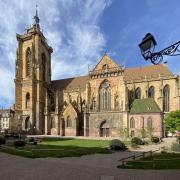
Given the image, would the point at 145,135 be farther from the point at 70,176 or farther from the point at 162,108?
the point at 70,176

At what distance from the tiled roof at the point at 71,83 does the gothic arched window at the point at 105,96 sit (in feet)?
25.1

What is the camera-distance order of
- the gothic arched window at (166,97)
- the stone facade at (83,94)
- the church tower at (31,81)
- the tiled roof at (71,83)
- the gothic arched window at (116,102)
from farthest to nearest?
the tiled roof at (71,83) → the church tower at (31,81) → the gothic arched window at (116,102) → the gothic arched window at (166,97) → the stone facade at (83,94)

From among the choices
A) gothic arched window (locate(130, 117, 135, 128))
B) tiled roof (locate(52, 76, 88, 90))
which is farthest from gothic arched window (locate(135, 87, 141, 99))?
tiled roof (locate(52, 76, 88, 90))

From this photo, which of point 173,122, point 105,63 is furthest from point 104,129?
point 173,122

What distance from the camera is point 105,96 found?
71.6 meters

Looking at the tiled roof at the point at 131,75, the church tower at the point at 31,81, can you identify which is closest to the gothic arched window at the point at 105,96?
the tiled roof at the point at 131,75

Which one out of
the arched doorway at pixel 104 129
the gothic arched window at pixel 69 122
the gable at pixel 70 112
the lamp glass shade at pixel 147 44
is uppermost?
the lamp glass shade at pixel 147 44

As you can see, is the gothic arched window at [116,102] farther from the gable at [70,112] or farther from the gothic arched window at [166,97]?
the gothic arched window at [166,97]

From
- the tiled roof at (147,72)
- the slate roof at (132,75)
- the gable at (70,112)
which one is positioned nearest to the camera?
the tiled roof at (147,72)

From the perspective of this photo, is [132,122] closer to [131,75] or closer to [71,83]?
[131,75]

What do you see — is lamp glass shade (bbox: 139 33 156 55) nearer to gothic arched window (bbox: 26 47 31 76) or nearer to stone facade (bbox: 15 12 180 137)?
stone facade (bbox: 15 12 180 137)

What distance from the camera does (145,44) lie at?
8.45m

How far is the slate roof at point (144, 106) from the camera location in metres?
62.7

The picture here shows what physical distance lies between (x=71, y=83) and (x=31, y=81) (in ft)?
40.4
